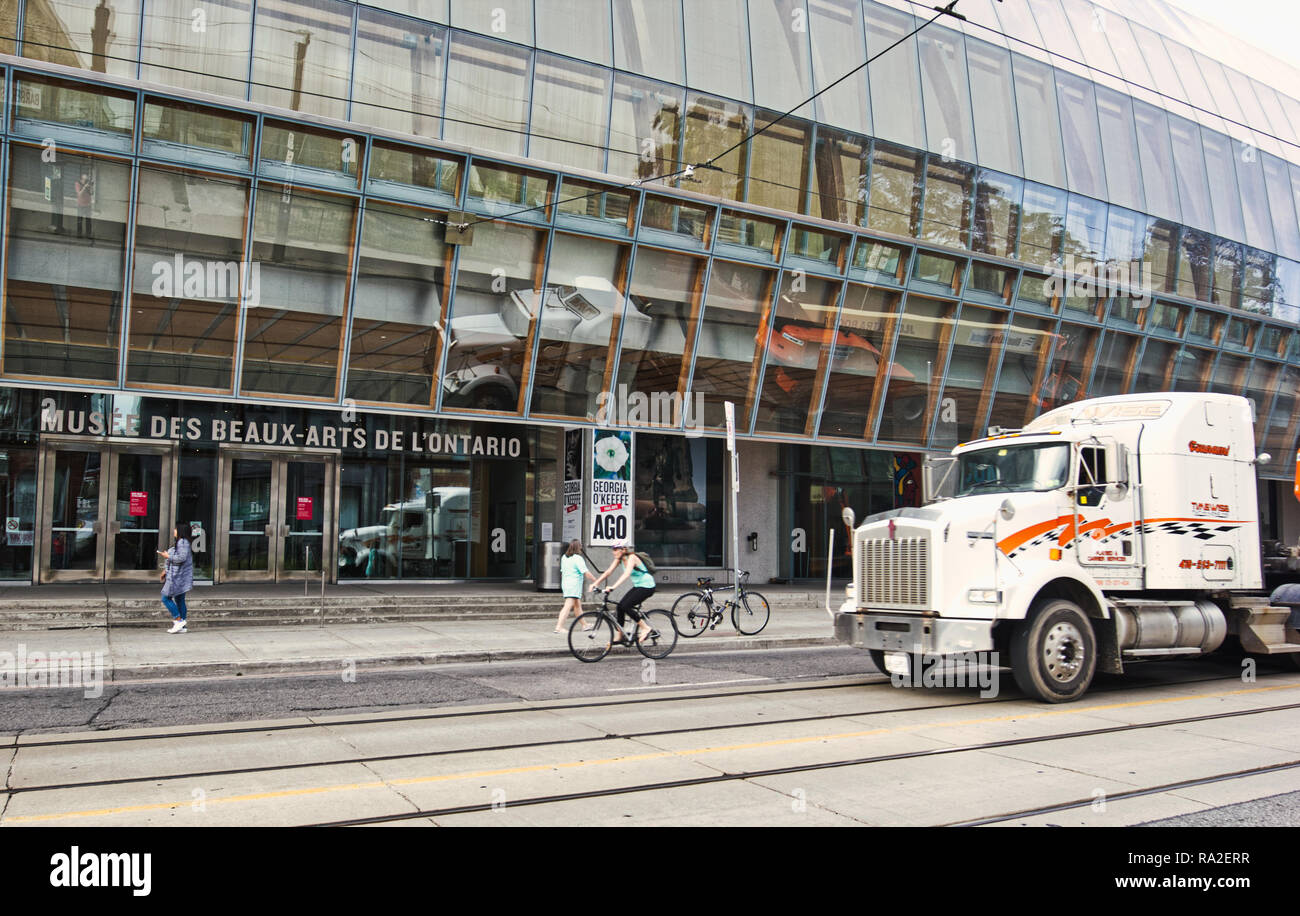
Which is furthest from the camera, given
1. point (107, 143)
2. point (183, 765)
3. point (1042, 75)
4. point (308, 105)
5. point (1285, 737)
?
point (1042, 75)

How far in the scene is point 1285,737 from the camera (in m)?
8.61

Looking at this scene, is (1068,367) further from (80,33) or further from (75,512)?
(75,512)

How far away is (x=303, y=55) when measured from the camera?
57.7 ft

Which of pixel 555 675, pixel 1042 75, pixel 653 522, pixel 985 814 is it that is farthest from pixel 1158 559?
pixel 1042 75

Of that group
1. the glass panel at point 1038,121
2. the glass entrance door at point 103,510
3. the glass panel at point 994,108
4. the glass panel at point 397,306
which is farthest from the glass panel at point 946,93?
the glass entrance door at point 103,510

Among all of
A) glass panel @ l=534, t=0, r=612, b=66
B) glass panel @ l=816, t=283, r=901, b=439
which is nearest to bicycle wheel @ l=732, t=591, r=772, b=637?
glass panel @ l=816, t=283, r=901, b=439

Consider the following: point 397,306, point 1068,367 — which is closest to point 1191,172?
point 1068,367

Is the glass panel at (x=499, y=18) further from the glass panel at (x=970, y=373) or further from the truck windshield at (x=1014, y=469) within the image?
the truck windshield at (x=1014, y=469)

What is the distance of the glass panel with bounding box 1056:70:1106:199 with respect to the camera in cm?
2583

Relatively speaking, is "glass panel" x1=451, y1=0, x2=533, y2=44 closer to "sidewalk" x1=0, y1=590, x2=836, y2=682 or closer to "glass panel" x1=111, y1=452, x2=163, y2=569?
"glass panel" x1=111, y1=452, x2=163, y2=569

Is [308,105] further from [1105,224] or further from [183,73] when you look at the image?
[1105,224]

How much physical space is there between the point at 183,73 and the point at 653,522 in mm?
13693

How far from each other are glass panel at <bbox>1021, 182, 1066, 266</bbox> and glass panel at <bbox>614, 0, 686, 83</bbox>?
1005cm

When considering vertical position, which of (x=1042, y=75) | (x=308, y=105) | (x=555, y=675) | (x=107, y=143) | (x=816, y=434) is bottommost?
(x=555, y=675)
